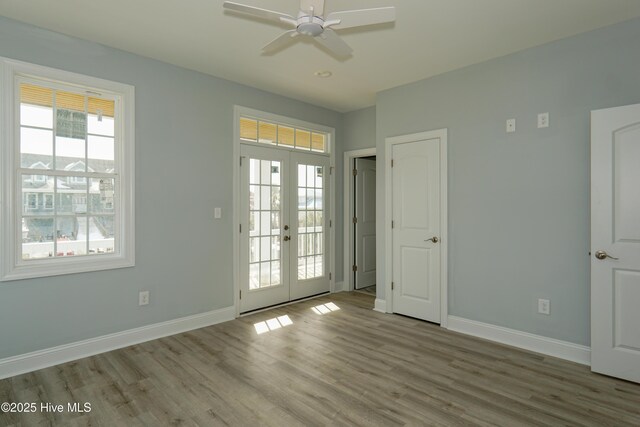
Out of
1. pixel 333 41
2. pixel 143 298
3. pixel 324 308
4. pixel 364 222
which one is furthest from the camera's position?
pixel 364 222

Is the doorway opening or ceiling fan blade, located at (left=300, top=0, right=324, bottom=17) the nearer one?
ceiling fan blade, located at (left=300, top=0, right=324, bottom=17)

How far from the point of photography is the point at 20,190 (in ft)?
9.36

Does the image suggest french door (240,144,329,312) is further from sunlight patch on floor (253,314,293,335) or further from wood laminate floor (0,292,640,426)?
wood laminate floor (0,292,640,426)

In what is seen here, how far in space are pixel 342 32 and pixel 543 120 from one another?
2.03m

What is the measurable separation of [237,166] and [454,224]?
104 inches

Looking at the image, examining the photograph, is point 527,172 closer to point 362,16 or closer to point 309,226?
point 362,16

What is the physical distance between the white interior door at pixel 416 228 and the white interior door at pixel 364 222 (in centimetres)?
130

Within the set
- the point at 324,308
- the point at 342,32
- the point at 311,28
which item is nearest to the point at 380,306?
the point at 324,308

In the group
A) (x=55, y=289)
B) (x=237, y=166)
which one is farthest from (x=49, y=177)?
(x=237, y=166)

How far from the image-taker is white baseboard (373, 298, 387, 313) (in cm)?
447

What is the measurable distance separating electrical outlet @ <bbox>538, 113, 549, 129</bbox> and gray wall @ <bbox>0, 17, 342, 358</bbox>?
3069 mm

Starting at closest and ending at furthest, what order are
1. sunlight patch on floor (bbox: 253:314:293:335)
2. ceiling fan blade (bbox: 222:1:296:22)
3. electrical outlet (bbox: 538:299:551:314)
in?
ceiling fan blade (bbox: 222:1:296:22), electrical outlet (bbox: 538:299:551:314), sunlight patch on floor (bbox: 253:314:293:335)

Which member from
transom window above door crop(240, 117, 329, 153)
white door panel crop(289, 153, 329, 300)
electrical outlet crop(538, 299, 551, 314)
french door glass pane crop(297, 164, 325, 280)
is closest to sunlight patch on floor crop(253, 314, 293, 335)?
white door panel crop(289, 153, 329, 300)

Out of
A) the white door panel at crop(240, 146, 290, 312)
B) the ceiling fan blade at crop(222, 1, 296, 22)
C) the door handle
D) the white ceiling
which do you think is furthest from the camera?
the white door panel at crop(240, 146, 290, 312)
